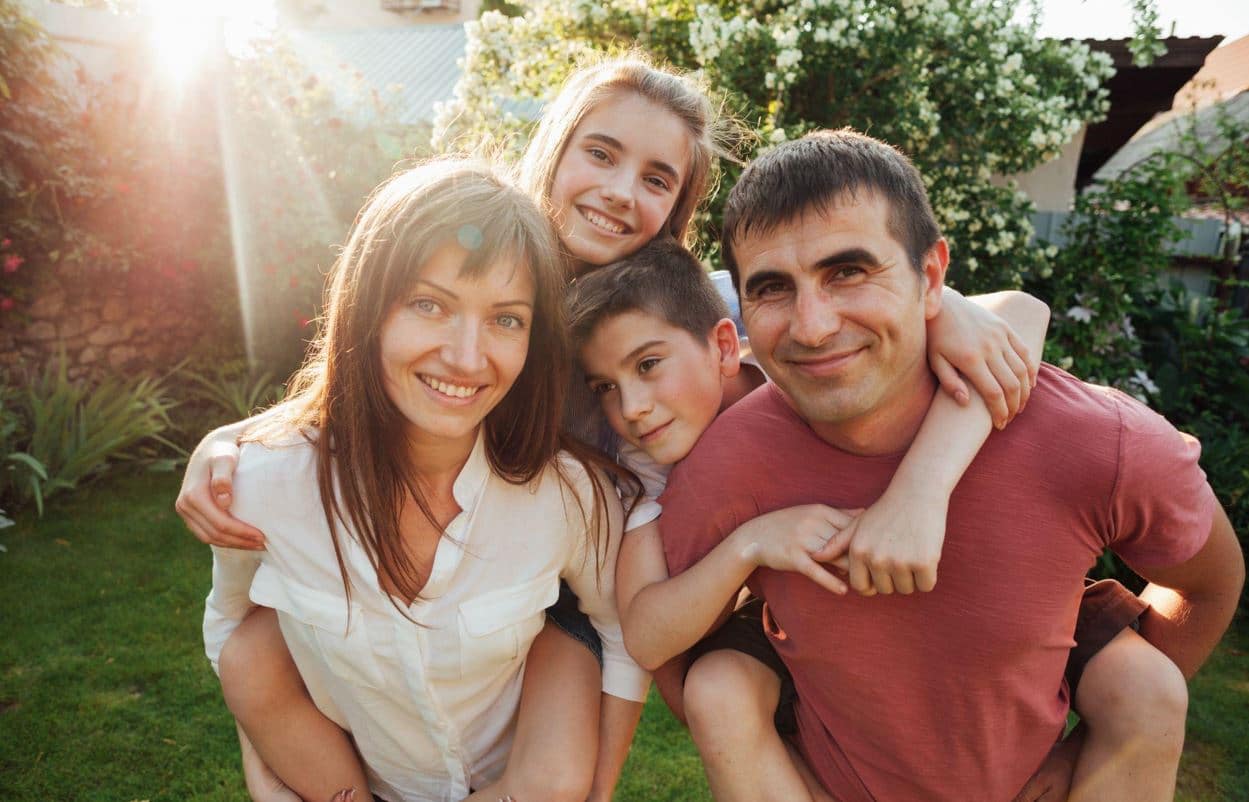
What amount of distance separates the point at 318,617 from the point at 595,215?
1.48 metres

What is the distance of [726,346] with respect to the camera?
2.36 meters

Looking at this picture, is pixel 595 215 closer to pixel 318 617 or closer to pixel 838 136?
pixel 838 136

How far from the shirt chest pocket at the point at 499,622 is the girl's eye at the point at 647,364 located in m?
0.58

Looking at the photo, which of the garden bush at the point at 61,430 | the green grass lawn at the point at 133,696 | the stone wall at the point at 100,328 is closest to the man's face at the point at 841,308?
the green grass lawn at the point at 133,696

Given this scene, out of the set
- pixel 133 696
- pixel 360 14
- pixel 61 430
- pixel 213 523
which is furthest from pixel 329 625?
pixel 360 14

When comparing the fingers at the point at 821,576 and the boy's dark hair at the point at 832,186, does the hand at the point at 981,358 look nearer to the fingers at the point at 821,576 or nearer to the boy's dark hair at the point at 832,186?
the boy's dark hair at the point at 832,186

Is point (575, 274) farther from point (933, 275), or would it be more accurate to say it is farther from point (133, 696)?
point (133, 696)

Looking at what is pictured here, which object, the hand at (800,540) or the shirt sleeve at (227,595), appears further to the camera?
the shirt sleeve at (227,595)

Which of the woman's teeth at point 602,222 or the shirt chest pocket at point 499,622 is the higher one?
the woman's teeth at point 602,222

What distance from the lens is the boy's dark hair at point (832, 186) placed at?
1716 mm

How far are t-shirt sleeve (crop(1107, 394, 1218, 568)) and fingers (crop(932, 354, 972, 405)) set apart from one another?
292 millimetres

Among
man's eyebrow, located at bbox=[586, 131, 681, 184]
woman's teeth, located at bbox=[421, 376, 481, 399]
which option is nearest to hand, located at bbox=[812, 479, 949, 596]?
woman's teeth, located at bbox=[421, 376, 481, 399]

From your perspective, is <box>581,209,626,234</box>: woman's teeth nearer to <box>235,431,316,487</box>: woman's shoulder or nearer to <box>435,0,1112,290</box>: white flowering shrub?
<box>235,431,316,487</box>: woman's shoulder

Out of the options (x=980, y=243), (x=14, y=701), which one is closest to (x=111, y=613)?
(x=14, y=701)
